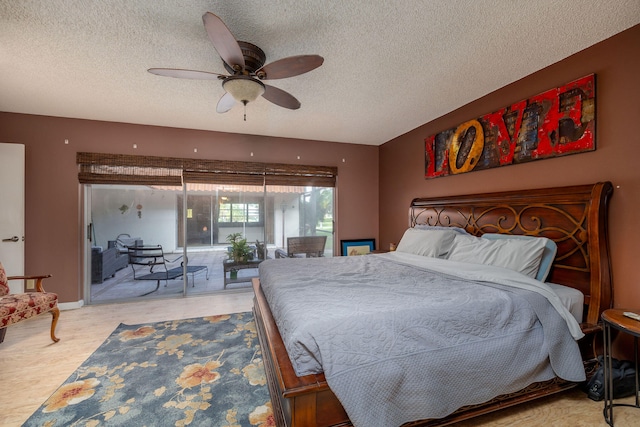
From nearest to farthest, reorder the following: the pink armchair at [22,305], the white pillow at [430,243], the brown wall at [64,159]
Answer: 1. the pink armchair at [22,305]
2. the white pillow at [430,243]
3. the brown wall at [64,159]

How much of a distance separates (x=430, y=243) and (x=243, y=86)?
2.48 metres

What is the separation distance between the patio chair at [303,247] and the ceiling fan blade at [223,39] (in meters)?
3.31

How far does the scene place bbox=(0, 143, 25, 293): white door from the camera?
3148mm

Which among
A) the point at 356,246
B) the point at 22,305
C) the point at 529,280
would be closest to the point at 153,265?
the point at 22,305

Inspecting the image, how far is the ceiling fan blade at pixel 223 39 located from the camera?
145 cm

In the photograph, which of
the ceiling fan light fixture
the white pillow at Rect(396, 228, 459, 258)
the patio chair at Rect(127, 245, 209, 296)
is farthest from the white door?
the white pillow at Rect(396, 228, 459, 258)

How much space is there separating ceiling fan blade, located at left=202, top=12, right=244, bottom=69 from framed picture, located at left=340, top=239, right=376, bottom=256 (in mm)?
3535

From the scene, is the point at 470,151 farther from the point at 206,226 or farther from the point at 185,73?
the point at 206,226

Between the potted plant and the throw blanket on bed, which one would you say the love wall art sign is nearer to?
the throw blanket on bed

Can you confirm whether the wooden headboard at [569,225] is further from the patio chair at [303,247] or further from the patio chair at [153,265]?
the patio chair at [153,265]

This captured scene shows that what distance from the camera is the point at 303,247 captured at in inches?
190

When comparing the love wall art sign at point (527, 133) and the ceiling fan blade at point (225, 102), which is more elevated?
the ceiling fan blade at point (225, 102)

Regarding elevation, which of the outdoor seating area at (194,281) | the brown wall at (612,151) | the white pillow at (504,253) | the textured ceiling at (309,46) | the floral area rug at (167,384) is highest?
the textured ceiling at (309,46)

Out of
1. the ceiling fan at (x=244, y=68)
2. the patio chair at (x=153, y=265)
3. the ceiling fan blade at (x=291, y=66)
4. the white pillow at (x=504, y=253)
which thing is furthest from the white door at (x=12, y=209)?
the white pillow at (x=504, y=253)
